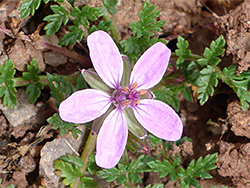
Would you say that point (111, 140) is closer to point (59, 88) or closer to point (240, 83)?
point (59, 88)

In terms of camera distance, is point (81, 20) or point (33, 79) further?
point (33, 79)

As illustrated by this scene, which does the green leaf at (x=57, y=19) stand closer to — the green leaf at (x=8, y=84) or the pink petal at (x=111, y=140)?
the green leaf at (x=8, y=84)

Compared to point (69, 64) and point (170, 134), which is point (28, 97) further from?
point (170, 134)

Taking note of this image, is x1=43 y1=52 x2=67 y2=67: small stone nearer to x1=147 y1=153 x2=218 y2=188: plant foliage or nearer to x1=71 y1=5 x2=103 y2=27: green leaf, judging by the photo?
x1=71 y1=5 x2=103 y2=27: green leaf

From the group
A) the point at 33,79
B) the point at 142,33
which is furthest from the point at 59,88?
the point at 142,33

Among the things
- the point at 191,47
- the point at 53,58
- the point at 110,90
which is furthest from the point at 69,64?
the point at 191,47

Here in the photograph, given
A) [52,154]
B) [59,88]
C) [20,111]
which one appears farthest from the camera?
[20,111]
